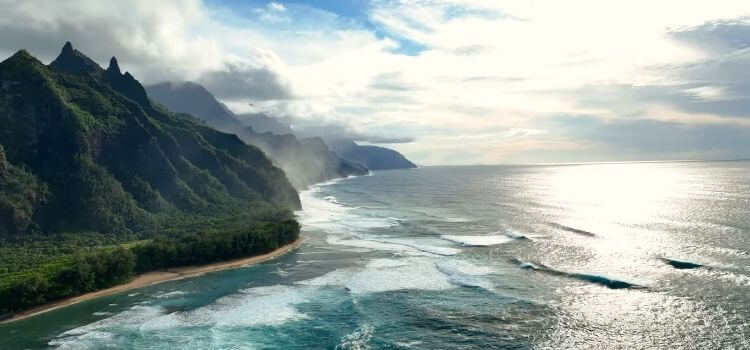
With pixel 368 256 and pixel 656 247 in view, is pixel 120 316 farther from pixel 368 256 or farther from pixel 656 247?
pixel 656 247

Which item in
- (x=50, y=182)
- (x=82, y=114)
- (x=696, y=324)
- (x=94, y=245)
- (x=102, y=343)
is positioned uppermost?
(x=82, y=114)

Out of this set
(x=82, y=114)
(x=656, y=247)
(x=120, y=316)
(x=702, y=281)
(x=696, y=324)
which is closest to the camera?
(x=696, y=324)

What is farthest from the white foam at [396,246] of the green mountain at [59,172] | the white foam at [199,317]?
the white foam at [199,317]

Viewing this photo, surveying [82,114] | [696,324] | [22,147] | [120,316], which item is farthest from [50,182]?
[696,324]

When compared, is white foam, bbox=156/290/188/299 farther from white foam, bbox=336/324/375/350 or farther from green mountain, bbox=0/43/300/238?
green mountain, bbox=0/43/300/238

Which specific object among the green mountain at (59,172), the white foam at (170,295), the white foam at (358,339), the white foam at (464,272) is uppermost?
the green mountain at (59,172)

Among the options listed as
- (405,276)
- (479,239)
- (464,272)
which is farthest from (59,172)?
(479,239)

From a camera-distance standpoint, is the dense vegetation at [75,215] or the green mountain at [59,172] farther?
the green mountain at [59,172]

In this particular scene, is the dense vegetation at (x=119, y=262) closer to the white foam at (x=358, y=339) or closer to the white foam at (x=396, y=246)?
the white foam at (x=396, y=246)
